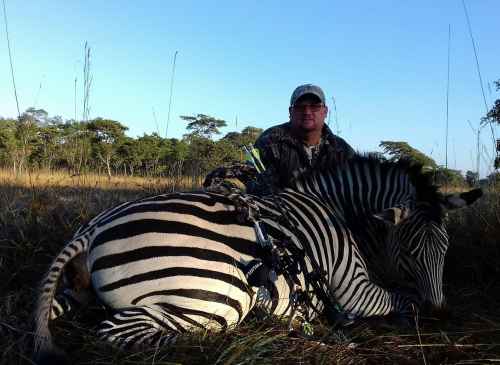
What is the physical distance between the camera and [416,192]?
234 cm

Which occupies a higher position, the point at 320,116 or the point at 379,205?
the point at 320,116

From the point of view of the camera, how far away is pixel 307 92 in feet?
13.0

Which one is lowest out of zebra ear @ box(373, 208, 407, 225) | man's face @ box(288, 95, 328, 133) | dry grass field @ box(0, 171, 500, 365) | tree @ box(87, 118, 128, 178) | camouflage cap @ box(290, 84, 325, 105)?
dry grass field @ box(0, 171, 500, 365)

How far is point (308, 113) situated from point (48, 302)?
2936 millimetres

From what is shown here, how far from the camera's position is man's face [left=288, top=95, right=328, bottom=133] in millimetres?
3984

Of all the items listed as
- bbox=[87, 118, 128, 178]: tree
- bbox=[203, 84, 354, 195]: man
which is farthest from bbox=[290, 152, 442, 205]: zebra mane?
bbox=[87, 118, 128, 178]: tree

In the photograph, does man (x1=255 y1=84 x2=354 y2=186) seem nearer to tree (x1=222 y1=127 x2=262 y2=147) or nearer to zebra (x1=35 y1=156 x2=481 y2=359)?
tree (x1=222 y1=127 x2=262 y2=147)

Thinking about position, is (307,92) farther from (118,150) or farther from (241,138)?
(118,150)

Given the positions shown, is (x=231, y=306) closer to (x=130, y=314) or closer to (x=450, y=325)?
(x=130, y=314)

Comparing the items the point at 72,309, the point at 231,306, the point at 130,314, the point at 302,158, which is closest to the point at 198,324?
the point at 231,306

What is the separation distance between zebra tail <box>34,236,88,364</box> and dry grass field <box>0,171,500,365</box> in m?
0.09

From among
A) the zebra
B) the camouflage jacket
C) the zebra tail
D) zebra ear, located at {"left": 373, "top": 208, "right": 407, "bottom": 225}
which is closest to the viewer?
the zebra tail

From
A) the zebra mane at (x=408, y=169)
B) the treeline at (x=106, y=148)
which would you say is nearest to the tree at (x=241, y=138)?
the treeline at (x=106, y=148)

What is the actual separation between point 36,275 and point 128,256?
4.34 feet
